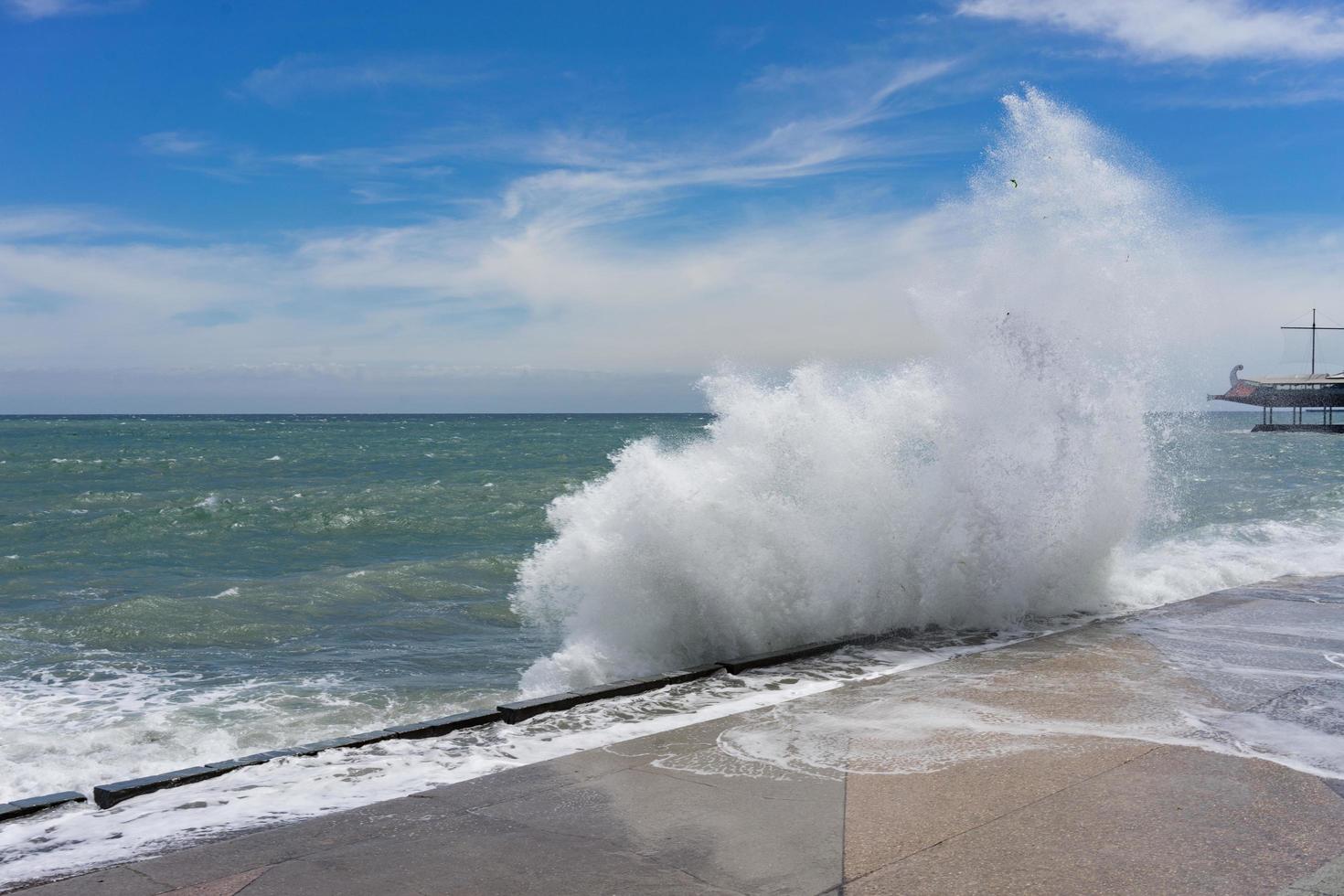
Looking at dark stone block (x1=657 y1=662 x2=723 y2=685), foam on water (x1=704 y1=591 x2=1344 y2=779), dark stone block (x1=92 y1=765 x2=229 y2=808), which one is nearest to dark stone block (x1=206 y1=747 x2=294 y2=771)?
dark stone block (x1=92 y1=765 x2=229 y2=808)

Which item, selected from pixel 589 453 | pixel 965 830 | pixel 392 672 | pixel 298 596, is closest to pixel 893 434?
pixel 392 672

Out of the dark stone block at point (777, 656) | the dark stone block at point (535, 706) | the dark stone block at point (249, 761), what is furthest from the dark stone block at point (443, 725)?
the dark stone block at point (777, 656)

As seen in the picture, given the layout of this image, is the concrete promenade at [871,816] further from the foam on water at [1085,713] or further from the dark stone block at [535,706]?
the dark stone block at [535,706]

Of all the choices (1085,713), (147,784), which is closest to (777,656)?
(1085,713)

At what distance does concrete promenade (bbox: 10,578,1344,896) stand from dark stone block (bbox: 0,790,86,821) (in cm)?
93

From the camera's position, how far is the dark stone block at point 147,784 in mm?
4469

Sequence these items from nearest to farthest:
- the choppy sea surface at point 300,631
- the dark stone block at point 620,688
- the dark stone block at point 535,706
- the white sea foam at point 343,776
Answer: the white sea foam at point 343,776
the choppy sea surface at point 300,631
the dark stone block at point 535,706
the dark stone block at point 620,688

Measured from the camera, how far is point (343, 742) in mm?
5242

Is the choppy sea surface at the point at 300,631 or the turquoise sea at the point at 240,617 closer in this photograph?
the choppy sea surface at the point at 300,631

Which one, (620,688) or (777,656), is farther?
(777,656)

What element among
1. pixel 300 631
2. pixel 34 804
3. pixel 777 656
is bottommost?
pixel 300 631

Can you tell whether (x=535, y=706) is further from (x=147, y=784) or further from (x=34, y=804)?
(x=34, y=804)

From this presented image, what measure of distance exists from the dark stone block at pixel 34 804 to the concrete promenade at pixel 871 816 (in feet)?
3.07

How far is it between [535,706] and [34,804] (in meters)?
2.37
